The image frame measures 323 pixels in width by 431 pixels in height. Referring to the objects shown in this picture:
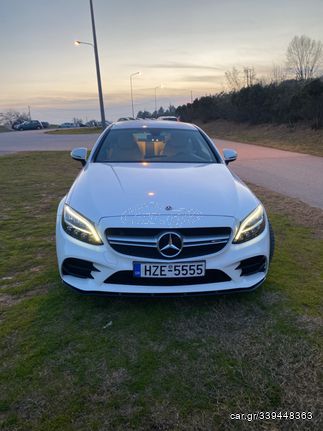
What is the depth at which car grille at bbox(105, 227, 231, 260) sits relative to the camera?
9.47 feet

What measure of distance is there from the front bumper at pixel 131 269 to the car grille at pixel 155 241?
43mm

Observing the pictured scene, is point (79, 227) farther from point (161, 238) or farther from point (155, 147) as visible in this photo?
point (155, 147)

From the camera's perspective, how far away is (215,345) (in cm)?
275

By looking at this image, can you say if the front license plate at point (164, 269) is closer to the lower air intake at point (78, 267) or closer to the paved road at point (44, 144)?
the lower air intake at point (78, 267)

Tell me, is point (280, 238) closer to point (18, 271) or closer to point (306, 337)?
point (306, 337)

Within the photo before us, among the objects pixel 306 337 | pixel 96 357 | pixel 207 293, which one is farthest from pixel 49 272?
pixel 306 337

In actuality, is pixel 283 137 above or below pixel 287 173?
below

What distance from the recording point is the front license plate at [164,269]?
2.87 meters

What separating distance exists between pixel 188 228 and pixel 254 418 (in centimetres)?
133

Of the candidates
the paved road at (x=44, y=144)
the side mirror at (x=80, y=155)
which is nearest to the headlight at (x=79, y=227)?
the side mirror at (x=80, y=155)

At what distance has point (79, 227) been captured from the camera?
10.0ft

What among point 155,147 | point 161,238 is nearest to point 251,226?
point 161,238

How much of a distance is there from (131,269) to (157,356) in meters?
0.65

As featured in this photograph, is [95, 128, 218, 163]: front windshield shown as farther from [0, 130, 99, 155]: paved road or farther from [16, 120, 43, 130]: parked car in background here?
[16, 120, 43, 130]: parked car in background
